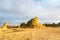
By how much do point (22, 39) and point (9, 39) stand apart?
7.92 feet

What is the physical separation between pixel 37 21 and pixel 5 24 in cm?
1180

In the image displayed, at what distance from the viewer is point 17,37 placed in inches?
937

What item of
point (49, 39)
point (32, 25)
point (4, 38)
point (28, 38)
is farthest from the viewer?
point (32, 25)

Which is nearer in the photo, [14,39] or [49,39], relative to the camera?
[49,39]

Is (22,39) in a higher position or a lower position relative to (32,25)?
lower

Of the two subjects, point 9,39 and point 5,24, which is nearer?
point 9,39

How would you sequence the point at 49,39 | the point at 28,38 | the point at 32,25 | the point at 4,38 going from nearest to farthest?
→ the point at 49,39
the point at 28,38
the point at 4,38
the point at 32,25

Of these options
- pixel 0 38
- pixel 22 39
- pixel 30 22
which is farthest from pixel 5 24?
pixel 22 39

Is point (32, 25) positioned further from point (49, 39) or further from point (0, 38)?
point (49, 39)

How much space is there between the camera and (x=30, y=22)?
167 feet

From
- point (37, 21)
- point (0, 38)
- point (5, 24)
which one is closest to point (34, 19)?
point (37, 21)

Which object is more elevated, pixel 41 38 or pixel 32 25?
pixel 32 25

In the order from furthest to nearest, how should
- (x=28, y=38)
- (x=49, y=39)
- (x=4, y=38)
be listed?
(x=4, y=38), (x=28, y=38), (x=49, y=39)

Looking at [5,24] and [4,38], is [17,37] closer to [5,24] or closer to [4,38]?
[4,38]
